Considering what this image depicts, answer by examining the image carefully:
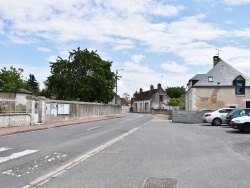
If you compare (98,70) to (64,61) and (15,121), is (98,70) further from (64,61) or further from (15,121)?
(15,121)

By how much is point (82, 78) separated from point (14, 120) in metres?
32.5

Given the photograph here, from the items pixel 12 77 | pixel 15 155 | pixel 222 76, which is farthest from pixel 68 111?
pixel 12 77

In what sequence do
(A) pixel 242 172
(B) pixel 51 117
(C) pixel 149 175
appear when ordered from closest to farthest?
(C) pixel 149 175 < (A) pixel 242 172 < (B) pixel 51 117

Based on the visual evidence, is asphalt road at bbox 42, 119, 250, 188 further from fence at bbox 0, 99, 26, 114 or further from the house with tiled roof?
the house with tiled roof

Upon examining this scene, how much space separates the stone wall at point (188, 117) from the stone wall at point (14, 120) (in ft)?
57.6

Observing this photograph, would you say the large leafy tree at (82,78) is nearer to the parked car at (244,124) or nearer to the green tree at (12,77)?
the green tree at (12,77)

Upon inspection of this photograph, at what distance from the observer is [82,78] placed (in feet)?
181

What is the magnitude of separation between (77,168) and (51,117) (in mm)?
21763

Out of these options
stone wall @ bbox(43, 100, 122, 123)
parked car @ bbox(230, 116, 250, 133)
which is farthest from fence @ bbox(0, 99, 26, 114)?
parked car @ bbox(230, 116, 250, 133)

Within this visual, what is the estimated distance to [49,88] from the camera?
5750cm

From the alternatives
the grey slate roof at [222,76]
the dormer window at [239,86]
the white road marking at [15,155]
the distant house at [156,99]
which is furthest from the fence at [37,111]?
the distant house at [156,99]

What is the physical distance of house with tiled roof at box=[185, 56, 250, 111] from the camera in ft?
141

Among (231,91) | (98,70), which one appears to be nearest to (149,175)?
(231,91)

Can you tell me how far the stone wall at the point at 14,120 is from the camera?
21.5 metres
